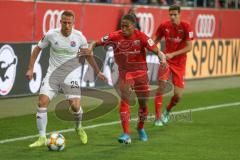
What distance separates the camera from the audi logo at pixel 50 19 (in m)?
Result: 20.7

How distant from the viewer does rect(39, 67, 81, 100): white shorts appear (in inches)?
454

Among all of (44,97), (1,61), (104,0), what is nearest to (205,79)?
(104,0)

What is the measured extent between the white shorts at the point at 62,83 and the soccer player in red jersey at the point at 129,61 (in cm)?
49

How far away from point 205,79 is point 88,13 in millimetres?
5082

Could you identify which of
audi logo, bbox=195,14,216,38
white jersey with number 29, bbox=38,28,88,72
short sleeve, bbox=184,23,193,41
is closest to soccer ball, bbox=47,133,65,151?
white jersey with number 29, bbox=38,28,88,72

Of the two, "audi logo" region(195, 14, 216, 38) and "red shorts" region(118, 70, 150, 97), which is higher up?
"red shorts" region(118, 70, 150, 97)

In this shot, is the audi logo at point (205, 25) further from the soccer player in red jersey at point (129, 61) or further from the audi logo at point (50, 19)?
the soccer player in red jersey at point (129, 61)

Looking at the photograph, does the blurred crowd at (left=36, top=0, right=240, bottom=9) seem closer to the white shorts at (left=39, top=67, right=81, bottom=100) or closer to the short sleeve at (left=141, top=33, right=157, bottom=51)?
the short sleeve at (left=141, top=33, right=157, bottom=51)

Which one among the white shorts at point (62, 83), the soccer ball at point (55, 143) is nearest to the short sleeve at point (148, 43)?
the white shorts at point (62, 83)

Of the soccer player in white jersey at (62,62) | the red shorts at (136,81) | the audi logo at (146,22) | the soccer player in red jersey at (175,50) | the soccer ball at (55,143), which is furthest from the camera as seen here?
the audi logo at (146,22)

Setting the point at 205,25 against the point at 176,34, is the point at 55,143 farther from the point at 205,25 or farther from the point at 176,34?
the point at 205,25

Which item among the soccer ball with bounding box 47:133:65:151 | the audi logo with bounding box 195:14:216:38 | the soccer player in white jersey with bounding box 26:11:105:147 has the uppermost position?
the soccer player in white jersey with bounding box 26:11:105:147

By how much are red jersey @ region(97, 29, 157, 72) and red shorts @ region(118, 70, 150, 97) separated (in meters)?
0.10

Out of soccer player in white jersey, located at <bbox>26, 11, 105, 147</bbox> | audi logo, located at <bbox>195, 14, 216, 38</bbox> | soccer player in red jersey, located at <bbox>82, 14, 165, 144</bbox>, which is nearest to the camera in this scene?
soccer player in white jersey, located at <bbox>26, 11, 105, 147</bbox>
